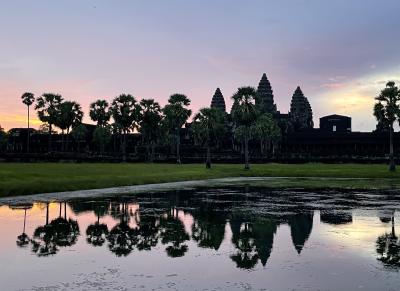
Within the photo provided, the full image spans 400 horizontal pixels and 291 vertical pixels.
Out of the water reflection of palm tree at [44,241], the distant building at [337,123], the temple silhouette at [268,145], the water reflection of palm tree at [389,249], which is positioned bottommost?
the water reflection of palm tree at [44,241]

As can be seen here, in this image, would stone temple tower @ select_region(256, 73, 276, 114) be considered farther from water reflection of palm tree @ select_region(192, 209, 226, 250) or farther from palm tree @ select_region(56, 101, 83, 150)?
water reflection of palm tree @ select_region(192, 209, 226, 250)

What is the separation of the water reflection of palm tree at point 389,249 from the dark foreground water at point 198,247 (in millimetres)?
26

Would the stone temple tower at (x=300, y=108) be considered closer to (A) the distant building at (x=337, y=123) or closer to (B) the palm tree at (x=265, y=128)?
(A) the distant building at (x=337, y=123)

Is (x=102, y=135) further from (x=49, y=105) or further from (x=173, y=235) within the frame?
(x=173, y=235)

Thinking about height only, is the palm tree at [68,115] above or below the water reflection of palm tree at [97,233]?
above

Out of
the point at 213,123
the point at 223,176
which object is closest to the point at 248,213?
the point at 223,176

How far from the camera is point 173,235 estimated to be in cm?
1546

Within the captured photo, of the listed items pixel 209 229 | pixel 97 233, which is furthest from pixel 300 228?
pixel 97 233

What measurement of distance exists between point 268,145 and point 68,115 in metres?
54.4

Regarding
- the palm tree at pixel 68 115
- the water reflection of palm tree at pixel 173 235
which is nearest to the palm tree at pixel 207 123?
the palm tree at pixel 68 115

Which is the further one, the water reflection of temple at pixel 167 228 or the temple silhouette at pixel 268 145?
the temple silhouette at pixel 268 145

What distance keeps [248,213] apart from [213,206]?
330 centimetres

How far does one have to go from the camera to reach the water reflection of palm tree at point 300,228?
47.3ft

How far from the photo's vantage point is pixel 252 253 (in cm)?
1283
